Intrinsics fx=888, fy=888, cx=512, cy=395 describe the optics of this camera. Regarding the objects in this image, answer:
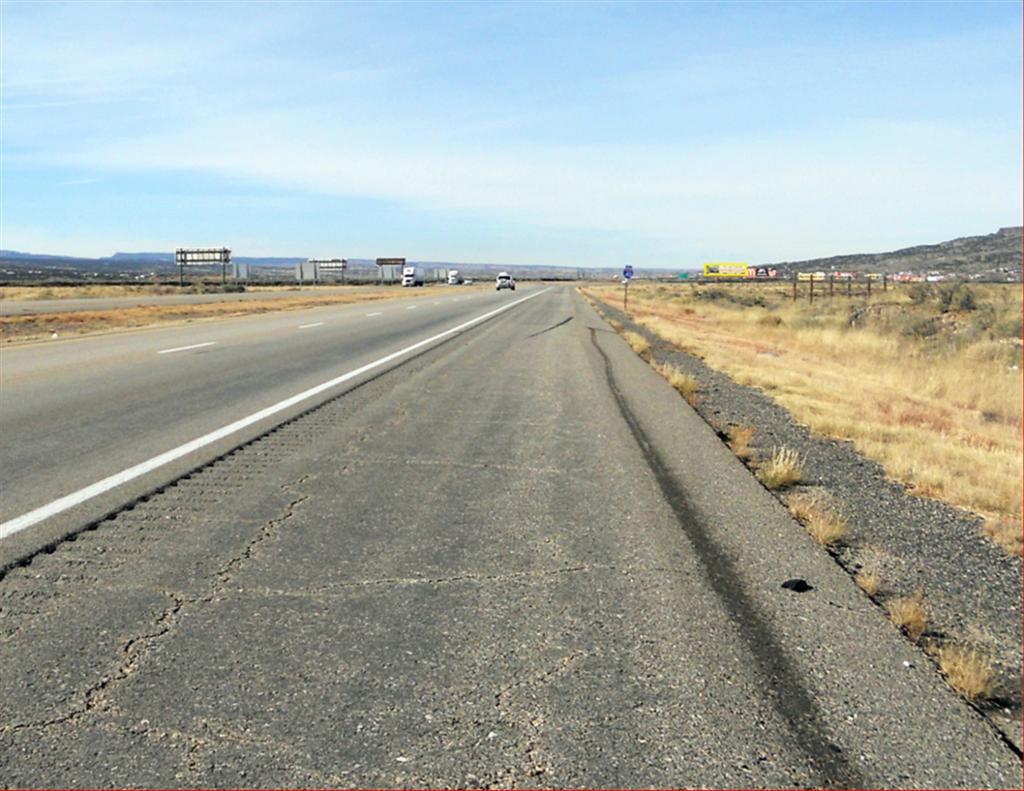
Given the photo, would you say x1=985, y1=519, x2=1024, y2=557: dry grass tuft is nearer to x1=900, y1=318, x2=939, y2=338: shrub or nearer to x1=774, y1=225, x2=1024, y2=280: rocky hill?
x1=900, y1=318, x2=939, y2=338: shrub

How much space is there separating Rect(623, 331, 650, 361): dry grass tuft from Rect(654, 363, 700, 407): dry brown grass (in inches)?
125

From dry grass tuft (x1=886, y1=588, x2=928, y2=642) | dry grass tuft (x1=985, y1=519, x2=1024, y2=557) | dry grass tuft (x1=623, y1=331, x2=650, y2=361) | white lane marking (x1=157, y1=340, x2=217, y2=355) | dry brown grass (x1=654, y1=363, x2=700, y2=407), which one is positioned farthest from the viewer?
dry grass tuft (x1=623, y1=331, x2=650, y2=361)

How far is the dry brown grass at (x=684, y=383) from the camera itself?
1345 centimetres

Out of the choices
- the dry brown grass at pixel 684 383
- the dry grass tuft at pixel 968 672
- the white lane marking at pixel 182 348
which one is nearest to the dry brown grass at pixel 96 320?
the white lane marking at pixel 182 348

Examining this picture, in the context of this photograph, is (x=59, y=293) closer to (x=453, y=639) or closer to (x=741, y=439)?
(x=741, y=439)

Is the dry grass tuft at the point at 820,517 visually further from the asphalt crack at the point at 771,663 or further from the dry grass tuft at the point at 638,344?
the dry grass tuft at the point at 638,344

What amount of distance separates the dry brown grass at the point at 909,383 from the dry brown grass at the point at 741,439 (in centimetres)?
123

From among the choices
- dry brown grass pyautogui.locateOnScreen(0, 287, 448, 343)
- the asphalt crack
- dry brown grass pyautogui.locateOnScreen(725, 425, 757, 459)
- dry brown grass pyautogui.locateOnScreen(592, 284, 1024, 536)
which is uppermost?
dry brown grass pyautogui.locateOnScreen(0, 287, 448, 343)

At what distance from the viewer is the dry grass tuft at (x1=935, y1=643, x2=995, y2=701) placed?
3785 millimetres

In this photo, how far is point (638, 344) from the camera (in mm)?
22938

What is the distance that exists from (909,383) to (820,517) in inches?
600

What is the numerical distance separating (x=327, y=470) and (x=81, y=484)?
1.82 m

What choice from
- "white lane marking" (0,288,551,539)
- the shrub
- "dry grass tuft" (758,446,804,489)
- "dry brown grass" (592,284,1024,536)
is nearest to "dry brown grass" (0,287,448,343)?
"white lane marking" (0,288,551,539)

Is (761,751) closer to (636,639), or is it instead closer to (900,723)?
(900,723)
